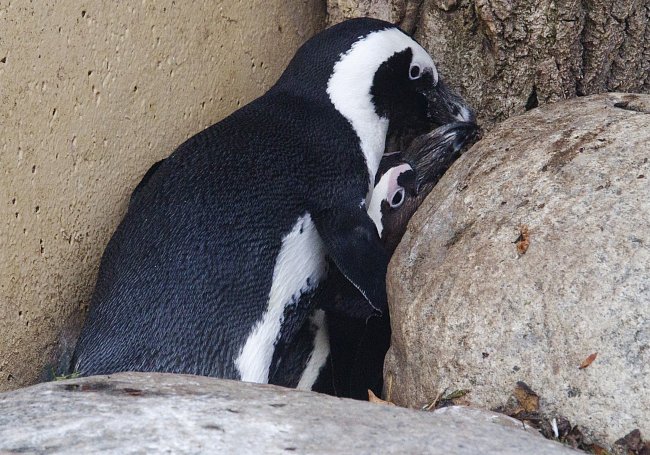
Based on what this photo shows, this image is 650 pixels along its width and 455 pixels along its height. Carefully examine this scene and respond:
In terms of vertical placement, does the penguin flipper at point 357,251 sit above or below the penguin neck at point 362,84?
below

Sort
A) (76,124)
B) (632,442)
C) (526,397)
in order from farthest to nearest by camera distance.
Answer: (76,124), (526,397), (632,442)

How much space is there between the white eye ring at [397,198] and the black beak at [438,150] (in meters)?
0.07

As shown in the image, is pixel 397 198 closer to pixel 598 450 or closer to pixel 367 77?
pixel 367 77

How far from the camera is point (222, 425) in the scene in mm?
1582

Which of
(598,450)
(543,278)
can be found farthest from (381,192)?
(598,450)

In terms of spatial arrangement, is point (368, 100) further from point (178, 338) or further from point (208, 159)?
point (178, 338)

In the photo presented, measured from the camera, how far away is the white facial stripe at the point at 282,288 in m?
2.56

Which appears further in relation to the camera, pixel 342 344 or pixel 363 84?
pixel 363 84

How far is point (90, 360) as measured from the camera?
235 centimetres

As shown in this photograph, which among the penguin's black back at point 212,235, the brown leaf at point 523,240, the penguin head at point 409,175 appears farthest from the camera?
the penguin head at point 409,175

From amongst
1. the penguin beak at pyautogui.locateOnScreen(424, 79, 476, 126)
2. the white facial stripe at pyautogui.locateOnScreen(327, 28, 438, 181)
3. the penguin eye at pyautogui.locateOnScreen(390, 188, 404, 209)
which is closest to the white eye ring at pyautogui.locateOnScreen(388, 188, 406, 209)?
the penguin eye at pyautogui.locateOnScreen(390, 188, 404, 209)

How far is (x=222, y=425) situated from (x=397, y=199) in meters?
1.58

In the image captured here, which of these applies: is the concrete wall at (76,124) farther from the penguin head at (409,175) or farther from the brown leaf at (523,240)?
the brown leaf at (523,240)

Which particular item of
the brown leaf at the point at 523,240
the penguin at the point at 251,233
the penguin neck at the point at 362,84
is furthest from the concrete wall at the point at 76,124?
the brown leaf at the point at 523,240
